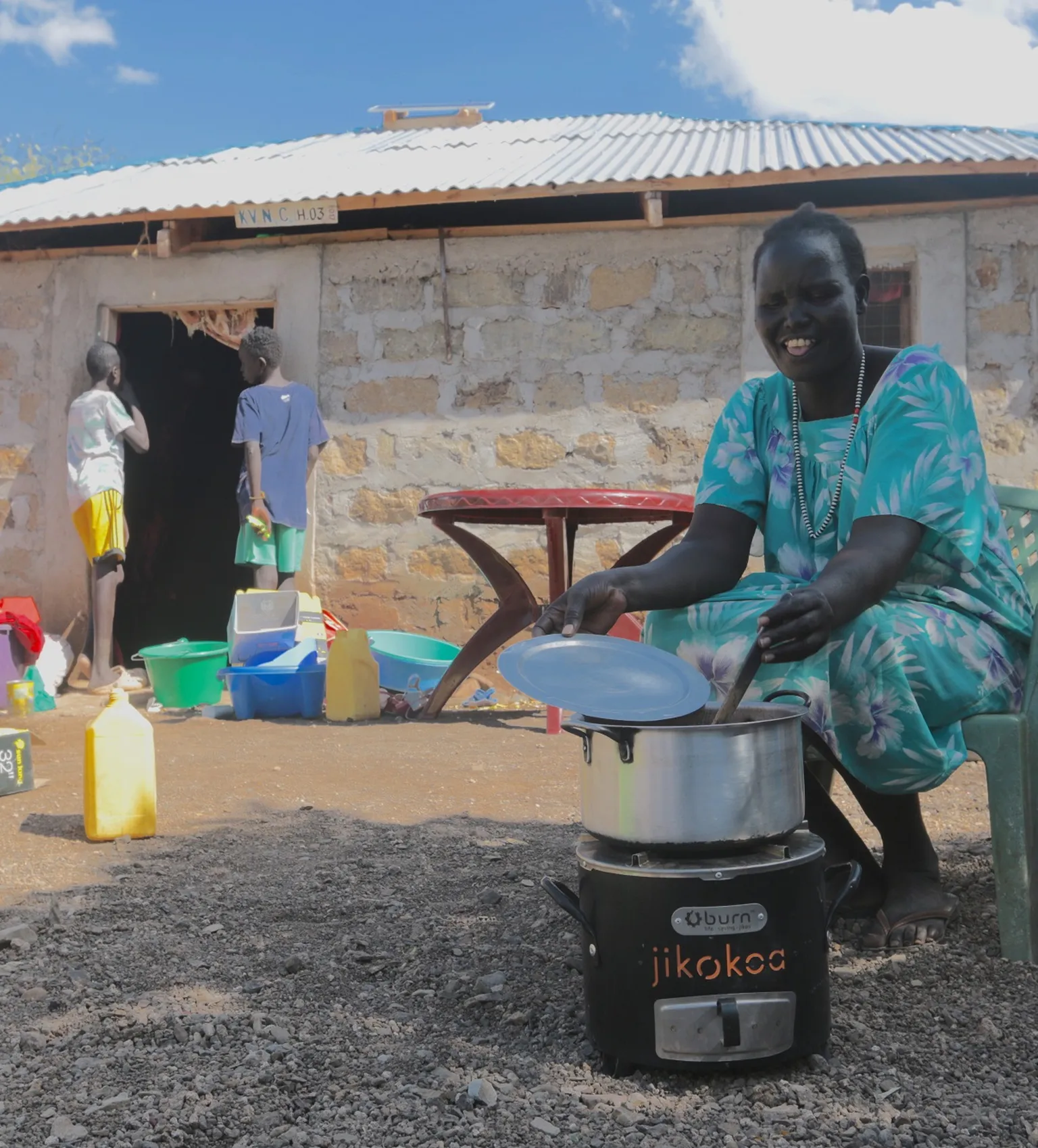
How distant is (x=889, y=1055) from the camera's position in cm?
166

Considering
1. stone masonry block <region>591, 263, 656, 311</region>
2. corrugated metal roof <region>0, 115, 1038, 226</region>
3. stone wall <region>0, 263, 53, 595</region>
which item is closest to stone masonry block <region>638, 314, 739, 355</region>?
stone masonry block <region>591, 263, 656, 311</region>

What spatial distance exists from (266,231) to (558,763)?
4312 millimetres

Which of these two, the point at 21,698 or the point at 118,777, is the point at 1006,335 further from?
the point at 21,698

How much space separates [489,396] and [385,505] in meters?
0.89

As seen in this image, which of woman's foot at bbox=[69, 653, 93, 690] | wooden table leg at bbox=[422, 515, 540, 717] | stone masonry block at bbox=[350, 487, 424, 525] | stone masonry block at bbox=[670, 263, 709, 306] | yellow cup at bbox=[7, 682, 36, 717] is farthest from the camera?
woman's foot at bbox=[69, 653, 93, 690]

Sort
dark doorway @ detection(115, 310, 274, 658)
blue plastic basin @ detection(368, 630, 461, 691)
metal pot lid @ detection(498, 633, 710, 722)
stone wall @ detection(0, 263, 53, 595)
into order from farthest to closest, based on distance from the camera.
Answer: dark doorway @ detection(115, 310, 274, 658) → stone wall @ detection(0, 263, 53, 595) → blue plastic basin @ detection(368, 630, 461, 691) → metal pot lid @ detection(498, 633, 710, 722)

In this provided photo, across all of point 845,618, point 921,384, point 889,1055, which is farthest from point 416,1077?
point 921,384

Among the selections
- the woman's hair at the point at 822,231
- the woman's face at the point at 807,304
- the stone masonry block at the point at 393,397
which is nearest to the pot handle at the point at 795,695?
the woman's face at the point at 807,304

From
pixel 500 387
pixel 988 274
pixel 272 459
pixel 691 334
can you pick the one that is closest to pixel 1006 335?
pixel 988 274

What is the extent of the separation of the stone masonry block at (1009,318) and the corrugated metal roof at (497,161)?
2.59 feet

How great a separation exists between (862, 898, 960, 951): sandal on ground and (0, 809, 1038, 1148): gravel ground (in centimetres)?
4

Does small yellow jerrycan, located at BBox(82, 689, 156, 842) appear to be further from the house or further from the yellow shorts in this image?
the yellow shorts

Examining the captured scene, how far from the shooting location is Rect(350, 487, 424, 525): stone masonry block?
21.7 feet

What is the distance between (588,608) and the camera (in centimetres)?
197
